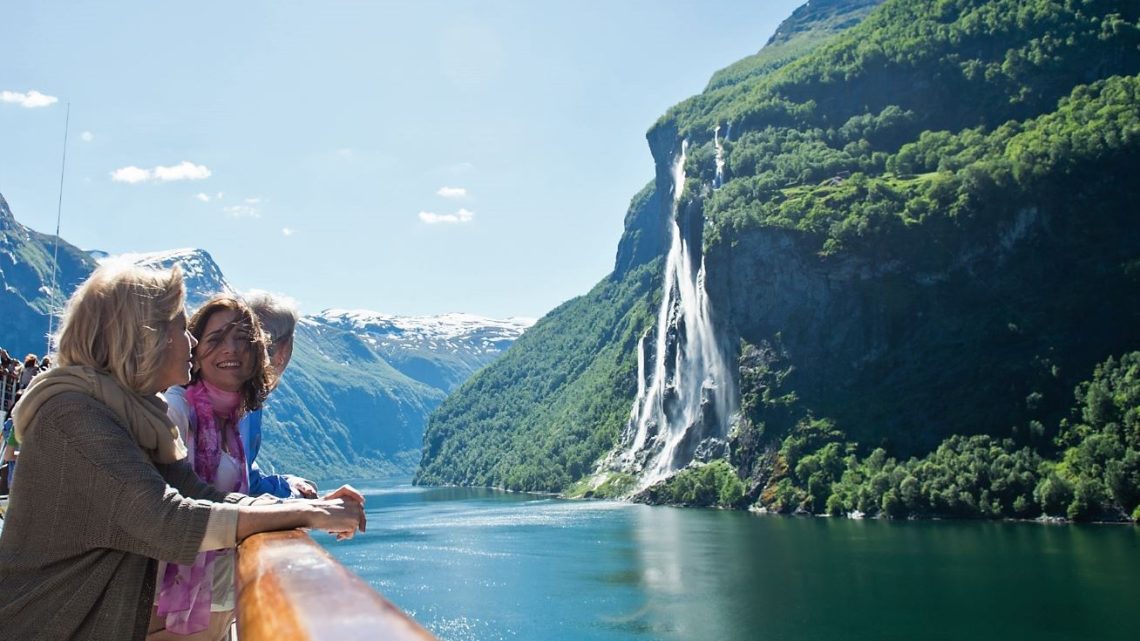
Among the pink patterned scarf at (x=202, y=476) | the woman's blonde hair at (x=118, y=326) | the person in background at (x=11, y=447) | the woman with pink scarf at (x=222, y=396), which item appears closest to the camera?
the person in background at (x=11, y=447)

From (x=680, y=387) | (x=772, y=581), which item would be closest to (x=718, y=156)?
(x=680, y=387)

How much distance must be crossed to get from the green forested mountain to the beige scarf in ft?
A: 206

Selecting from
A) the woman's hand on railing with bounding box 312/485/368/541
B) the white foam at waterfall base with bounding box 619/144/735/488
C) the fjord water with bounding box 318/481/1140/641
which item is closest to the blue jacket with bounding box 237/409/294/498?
the woman's hand on railing with bounding box 312/485/368/541

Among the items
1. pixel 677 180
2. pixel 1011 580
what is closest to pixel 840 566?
pixel 1011 580

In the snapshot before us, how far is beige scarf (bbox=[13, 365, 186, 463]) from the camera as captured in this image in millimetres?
2027

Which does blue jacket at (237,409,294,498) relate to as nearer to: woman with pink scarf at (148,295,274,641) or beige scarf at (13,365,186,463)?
woman with pink scarf at (148,295,274,641)

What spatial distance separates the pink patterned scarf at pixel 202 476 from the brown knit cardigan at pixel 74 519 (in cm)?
63

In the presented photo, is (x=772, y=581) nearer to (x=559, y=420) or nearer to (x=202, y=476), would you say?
(x=202, y=476)

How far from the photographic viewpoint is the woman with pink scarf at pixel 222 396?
2986mm

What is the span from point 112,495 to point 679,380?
98.5 meters

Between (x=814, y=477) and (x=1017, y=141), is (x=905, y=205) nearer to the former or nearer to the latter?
(x=1017, y=141)

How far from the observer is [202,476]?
3.17 metres

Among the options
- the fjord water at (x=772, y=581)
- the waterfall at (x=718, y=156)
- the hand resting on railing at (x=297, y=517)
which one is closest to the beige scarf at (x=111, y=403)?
the hand resting on railing at (x=297, y=517)

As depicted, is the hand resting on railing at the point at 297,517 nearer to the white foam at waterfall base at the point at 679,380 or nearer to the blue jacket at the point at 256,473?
the blue jacket at the point at 256,473
